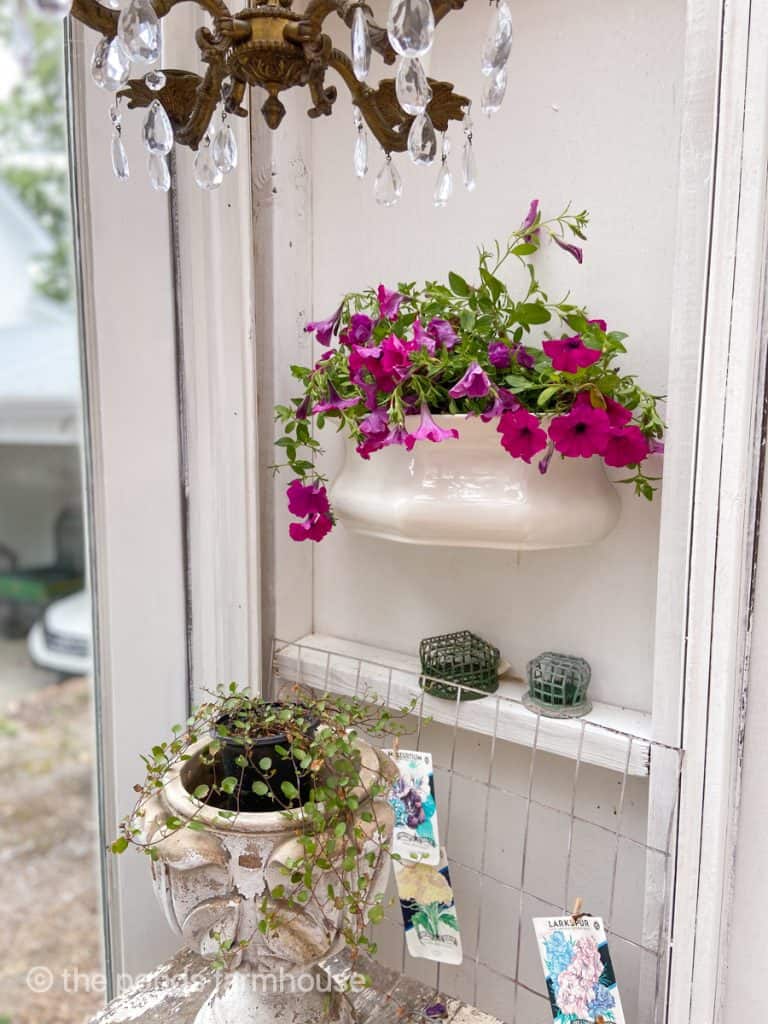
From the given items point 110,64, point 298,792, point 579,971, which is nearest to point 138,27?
point 110,64

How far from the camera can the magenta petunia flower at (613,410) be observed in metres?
0.83

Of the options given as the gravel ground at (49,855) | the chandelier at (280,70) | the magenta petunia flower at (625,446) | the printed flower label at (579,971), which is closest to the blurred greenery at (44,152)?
the chandelier at (280,70)

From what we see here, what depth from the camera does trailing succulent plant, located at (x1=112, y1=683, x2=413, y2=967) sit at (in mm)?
803

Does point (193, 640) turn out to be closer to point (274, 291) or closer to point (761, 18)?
point (274, 291)

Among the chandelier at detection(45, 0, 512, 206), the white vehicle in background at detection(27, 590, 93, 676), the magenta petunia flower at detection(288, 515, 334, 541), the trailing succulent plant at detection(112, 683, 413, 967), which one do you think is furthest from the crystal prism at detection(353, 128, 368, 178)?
the white vehicle in background at detection(27, 590, 93, 676)

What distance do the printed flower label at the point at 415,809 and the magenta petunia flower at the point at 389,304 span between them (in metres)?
0.51

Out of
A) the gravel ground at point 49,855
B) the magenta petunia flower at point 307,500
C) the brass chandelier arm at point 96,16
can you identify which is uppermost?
the brass chandelier arm at point 96,16

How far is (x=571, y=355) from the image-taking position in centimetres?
83

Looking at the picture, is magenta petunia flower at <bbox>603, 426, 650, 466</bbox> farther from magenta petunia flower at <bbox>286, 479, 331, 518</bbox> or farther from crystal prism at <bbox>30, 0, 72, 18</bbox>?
crystal prism at <bbox>30, 0, 72, 18</bbox>

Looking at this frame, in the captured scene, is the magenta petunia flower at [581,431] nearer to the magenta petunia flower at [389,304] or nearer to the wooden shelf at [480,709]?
the magenta petunia flower at [389,304]

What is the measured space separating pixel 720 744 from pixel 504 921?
0.46 m

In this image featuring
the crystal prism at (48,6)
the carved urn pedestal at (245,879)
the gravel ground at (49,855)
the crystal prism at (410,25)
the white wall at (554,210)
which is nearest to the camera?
the crystal prism at (48,6)

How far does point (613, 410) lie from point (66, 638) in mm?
770

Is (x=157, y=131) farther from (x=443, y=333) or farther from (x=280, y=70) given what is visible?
(x=443, y=333)
